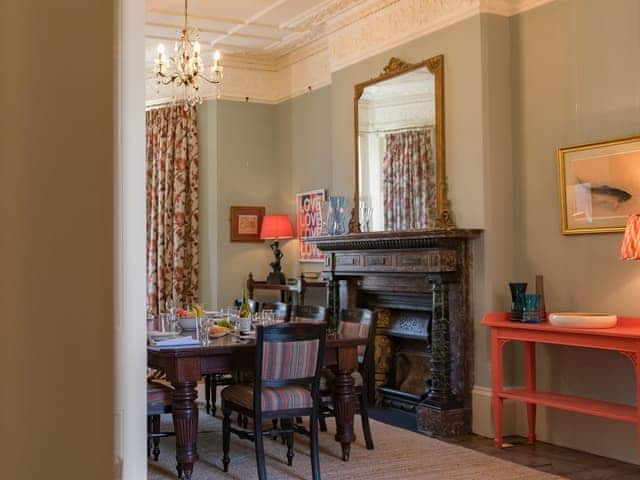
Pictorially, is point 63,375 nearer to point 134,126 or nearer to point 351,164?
point 134,126

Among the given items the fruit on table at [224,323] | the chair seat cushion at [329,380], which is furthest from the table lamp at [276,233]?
the chair seat cushion at [329,380]

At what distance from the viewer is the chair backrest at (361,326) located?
4.34 meters

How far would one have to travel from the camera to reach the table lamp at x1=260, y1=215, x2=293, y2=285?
7.28 meters

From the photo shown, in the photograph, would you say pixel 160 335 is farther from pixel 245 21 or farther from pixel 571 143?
pixel 245 21

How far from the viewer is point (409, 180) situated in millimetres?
5492

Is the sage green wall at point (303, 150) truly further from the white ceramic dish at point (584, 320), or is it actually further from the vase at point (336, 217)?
the white ceramic dish at point (584, 320)

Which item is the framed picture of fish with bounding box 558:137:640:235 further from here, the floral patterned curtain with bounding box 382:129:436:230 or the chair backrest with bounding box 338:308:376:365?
the chair backrest with bounding box 338:308:376:365

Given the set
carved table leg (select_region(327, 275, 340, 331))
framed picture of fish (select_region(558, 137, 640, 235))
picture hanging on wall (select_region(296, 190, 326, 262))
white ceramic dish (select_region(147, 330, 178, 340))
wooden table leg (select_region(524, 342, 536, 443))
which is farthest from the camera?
picture hanging on wall (select_region(296, 190, 326, 262))

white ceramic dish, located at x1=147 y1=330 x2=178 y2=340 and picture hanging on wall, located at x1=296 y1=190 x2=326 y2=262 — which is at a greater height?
picture hanging on wall, located at x1=296 y1=190 x2=326 y2=262

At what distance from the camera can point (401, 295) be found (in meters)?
5.62

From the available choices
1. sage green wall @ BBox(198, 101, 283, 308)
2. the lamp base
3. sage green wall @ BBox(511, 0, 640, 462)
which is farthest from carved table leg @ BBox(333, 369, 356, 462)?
sage green wall @ BBox(198, 101, 283, 308)

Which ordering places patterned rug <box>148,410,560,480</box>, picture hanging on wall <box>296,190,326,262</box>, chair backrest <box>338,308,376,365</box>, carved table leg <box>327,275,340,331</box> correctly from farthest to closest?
1. picture hanging on wall <box>296,190,326,262</box>
2. carved table leg <box>327,275,340,331</box>
3. chair backrest <box>338,308,376,365</box>
4. patterned rug <box>148,410,560,480</box>

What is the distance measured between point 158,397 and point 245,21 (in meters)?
4.10

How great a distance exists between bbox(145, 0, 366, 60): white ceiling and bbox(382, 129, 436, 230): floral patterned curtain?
4.31 feet
